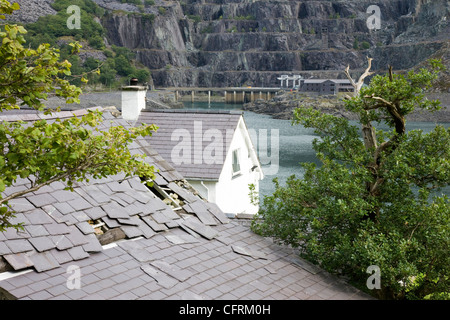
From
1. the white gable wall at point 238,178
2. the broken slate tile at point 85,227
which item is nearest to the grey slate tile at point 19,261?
the broken slate tile at point 85,227

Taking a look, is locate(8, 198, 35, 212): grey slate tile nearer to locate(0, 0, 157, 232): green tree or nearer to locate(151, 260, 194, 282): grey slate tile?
locate(0, 0, 157, 232): green tree

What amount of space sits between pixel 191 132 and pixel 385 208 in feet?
31.5

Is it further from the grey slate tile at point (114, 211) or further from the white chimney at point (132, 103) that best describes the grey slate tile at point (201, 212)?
the white chimney at point (132, 103)

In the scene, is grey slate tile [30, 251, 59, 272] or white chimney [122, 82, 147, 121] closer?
grey slate tile [30, 251, 59, 272]

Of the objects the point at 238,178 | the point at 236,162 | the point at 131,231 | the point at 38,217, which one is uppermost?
the point at 38,217

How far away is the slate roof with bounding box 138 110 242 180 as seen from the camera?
19109 mm

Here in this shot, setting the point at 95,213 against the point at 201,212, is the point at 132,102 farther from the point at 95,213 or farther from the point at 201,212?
the point at 95,213

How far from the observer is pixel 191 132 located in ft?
65.4

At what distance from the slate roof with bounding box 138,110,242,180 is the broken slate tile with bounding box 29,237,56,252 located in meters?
9.98

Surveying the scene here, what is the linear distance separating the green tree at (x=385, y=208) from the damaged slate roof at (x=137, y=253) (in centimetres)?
62

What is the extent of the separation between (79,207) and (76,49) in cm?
358

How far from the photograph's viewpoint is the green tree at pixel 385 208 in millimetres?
10703

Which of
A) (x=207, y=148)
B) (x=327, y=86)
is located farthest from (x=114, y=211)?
(x=327, y=86)

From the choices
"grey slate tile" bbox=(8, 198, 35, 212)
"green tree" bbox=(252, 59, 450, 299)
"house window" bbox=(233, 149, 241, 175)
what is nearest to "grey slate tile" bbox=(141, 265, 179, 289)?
"grey slate tile" bbox=(8, 198, 35, 212)
